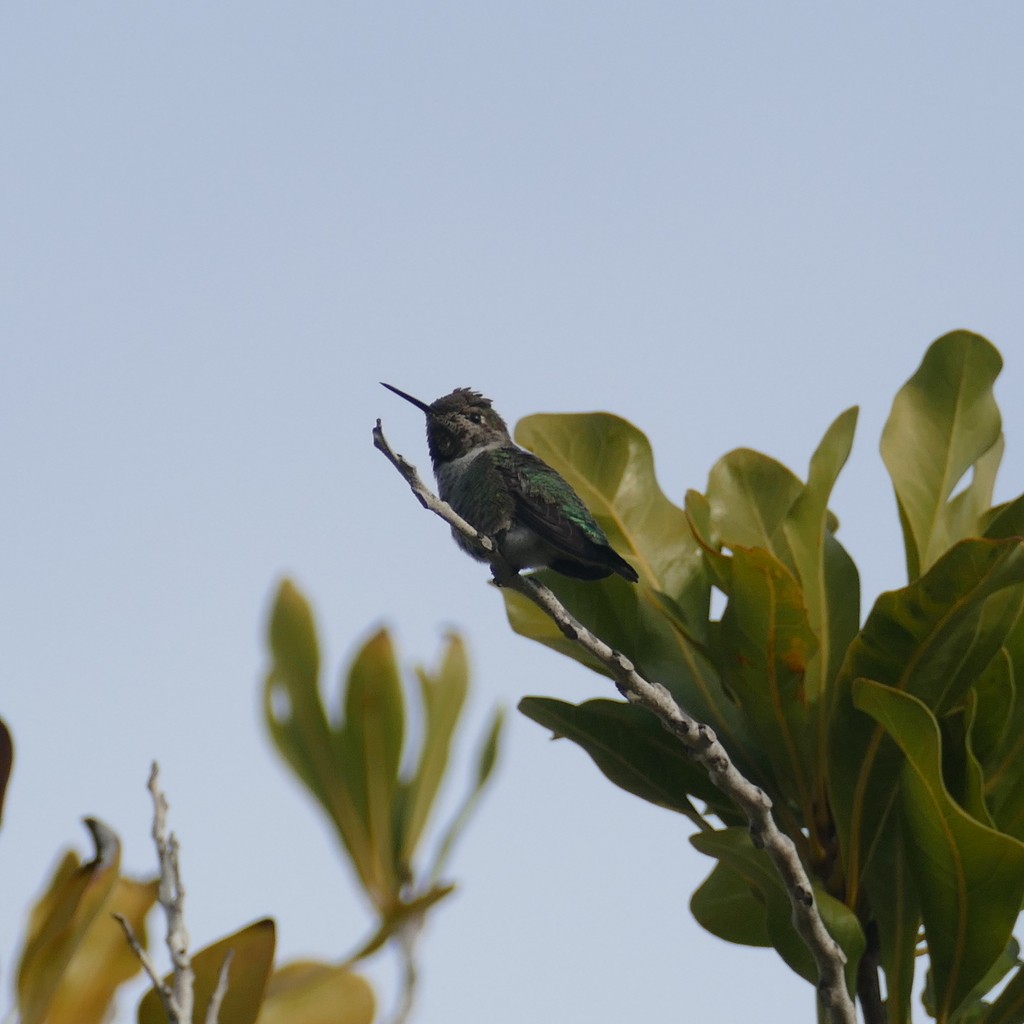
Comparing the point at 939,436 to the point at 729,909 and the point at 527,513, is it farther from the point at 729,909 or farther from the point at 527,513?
the point at 729,909

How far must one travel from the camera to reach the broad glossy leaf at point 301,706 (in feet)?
9.08

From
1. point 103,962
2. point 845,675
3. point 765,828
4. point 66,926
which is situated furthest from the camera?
point 845,675

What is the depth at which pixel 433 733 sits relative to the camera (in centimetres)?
282

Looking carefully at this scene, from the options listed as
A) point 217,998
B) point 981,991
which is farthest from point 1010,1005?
point 217,998

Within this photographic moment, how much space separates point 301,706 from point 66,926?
2.84 feet

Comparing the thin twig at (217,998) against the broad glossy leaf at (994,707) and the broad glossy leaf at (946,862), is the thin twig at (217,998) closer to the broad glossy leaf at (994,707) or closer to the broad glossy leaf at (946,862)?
the broad glossy leaf at (946,862)

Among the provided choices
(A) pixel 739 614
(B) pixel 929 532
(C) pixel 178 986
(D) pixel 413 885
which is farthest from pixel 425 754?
(B) pixel 929 532

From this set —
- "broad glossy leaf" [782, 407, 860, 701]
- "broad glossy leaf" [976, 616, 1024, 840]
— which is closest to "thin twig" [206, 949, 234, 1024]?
"broad glossy leaf" [782, 407, 860, 701]

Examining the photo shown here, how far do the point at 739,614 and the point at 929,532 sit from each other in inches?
24.7

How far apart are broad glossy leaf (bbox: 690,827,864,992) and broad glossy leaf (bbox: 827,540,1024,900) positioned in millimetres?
181

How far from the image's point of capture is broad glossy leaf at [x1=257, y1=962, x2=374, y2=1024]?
203 centimetres

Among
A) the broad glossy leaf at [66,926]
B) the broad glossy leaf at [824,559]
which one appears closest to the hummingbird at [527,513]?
the broad glossy leaf at [824,559]

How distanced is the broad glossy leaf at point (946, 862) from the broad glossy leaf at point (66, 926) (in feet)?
4.91

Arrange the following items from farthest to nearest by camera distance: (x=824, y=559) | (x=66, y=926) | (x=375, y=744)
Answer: (x=824, y=559) → (x=375, y=744) → (x=66, y=926)
